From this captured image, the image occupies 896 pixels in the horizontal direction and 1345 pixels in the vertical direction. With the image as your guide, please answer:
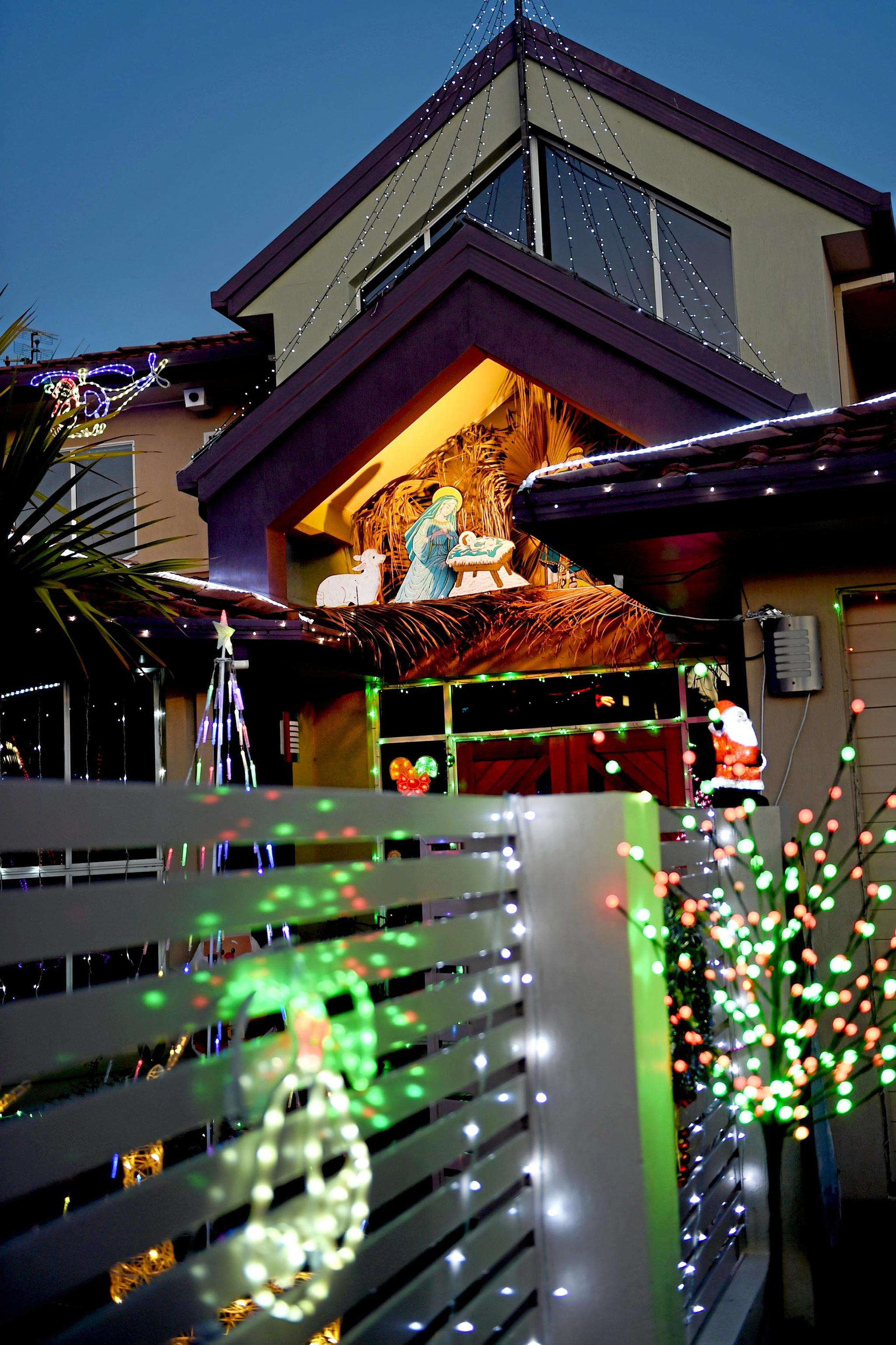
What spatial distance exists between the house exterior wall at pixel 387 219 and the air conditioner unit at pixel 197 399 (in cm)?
106

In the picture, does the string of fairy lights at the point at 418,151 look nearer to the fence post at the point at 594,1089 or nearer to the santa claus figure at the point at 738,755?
the santa claus figure at the point at 738,755

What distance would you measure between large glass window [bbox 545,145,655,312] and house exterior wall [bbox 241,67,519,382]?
90 centimetres

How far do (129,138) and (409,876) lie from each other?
9729 centimetres

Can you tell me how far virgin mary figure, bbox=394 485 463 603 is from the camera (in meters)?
11.1

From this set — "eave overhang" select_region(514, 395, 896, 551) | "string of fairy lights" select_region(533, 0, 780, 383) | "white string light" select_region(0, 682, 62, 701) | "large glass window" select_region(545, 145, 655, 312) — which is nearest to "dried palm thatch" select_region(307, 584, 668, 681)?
"white string light" select_region(0, 682, 62, 701)

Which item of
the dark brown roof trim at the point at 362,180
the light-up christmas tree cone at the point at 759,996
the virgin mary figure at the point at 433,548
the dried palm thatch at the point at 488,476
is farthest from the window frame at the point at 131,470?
the light-up christmas tree cone at the point at 759,996

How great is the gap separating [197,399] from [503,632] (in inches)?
189

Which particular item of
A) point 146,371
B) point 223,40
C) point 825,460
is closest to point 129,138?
point 223,40

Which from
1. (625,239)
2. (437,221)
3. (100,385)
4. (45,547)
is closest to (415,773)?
(625,239)

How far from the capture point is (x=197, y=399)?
12914 mm

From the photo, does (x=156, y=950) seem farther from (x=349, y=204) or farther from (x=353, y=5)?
(x=353, y=5)

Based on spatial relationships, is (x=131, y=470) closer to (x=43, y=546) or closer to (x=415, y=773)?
(x=415, y=773)

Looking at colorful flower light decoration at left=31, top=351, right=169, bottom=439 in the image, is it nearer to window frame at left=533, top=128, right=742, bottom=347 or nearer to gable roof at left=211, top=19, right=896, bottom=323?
gable roof at left=211, top=19, right=896, bottom=323

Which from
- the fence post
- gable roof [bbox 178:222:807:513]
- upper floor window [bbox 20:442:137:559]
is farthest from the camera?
upper floor window [bbox 20:442:137:559]
